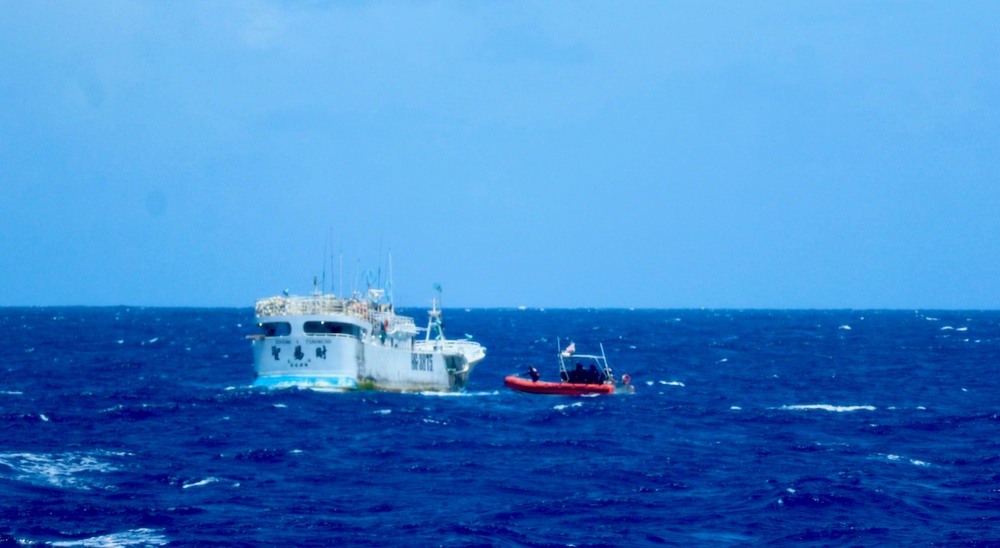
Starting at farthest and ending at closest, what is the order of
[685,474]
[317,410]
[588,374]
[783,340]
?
[783,340] < [588,374] < [317,410] < [685,474]

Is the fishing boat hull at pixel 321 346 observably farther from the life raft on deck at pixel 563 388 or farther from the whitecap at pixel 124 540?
the whitecap at pixel 124 540

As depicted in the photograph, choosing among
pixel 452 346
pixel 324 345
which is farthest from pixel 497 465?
pixel 452 346

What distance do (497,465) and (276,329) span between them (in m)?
23.2

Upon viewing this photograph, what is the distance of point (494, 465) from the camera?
124 ft

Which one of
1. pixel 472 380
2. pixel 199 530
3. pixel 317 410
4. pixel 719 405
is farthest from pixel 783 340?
pixel 199 530

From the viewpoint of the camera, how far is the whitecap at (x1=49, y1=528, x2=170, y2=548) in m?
25.2

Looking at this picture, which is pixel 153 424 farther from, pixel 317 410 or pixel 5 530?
pixel 5 530

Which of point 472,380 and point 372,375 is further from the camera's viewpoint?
point 472,380

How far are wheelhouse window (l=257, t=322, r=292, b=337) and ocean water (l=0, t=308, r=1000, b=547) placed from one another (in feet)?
9.60

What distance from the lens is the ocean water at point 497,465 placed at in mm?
27578

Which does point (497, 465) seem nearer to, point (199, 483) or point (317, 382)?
point (199, 483)

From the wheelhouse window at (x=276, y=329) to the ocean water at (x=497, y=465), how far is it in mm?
2927

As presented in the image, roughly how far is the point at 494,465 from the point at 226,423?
1476cm

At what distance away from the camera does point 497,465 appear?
1489 inches
